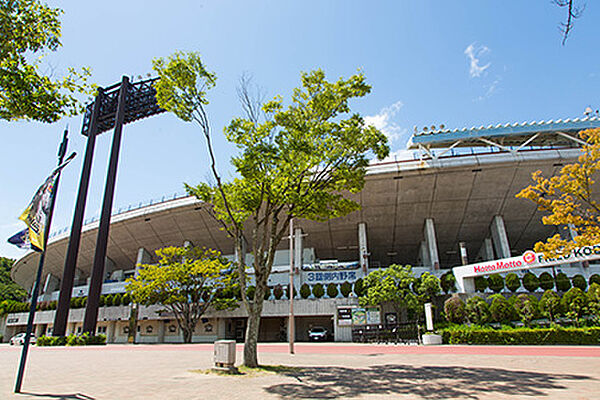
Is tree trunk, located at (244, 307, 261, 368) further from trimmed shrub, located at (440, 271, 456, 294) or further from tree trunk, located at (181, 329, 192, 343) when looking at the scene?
tree trunk, located at (181, 329, 192, 343)

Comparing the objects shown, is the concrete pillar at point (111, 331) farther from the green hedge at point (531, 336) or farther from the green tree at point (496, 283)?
the green tree at point (496, 283)

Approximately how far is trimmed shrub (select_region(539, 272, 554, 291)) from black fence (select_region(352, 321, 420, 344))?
1149 cm

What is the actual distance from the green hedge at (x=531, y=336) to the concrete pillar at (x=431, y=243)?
1272 cm

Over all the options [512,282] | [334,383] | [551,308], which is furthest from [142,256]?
[551,308]

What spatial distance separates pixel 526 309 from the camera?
2072cm

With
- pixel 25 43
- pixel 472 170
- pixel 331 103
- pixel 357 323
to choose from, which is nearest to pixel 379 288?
pixel 357 323

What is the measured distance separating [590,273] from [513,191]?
853cm

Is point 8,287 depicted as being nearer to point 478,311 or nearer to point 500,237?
point 478,311

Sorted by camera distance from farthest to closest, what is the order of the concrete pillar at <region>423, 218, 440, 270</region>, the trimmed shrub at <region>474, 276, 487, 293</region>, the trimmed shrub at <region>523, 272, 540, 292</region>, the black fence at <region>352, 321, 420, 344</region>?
1. the concrete pillar at <region>423, 218, 440, 270</region>
2. the trimmed shrub at <region>523, 272, 540, 292</region>
3. the trimmed shrub at <region>474, 276, 487, 293</region>
4. the black fence at <region>352, 321, 420, 344</region>

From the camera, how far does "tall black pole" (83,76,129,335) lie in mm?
29078

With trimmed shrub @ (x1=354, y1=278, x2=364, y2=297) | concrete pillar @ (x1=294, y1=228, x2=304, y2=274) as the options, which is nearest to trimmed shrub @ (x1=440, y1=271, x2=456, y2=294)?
trimmed shrub @ (x1=354, y1=278, x2=364, y2=297)

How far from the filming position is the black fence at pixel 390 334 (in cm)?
2314

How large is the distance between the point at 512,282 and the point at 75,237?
3550cm

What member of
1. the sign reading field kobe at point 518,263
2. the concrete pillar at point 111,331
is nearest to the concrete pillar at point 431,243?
the sign reading field kobe at point 518,263
